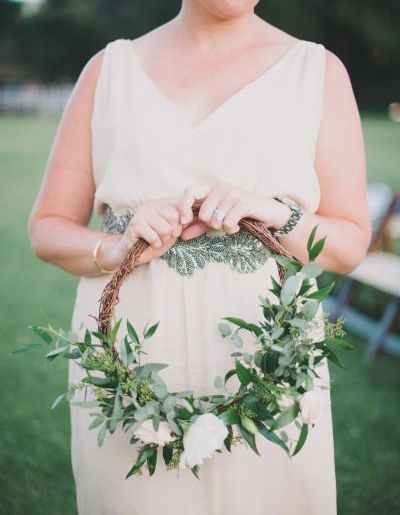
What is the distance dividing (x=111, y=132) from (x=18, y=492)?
267 centimetres

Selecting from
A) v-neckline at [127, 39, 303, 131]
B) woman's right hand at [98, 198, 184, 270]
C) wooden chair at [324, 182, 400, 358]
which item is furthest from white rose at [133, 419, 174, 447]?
wooden chair at [324, 182, 400, 358]

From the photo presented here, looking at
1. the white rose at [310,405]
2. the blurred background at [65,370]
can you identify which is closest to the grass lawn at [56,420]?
the blurred background at [65,370]

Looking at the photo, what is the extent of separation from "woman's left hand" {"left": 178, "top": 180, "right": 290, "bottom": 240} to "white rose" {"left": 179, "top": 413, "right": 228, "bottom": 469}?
475 mm

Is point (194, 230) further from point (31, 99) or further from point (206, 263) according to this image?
point (31, 99)

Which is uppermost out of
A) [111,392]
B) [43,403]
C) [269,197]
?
[269,197]

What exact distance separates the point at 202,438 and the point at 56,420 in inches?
132

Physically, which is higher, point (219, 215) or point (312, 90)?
point (312, 90)

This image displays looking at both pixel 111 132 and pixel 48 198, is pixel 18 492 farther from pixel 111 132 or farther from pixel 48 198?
pixel 111 132

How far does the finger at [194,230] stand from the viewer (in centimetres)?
175

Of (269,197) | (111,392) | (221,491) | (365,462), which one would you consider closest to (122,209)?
(269,197)

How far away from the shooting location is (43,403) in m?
4.82

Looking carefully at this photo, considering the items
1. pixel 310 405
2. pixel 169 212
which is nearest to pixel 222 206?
pixel 169 212

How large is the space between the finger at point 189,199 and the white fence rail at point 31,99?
29.5m

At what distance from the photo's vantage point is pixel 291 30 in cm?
3484
